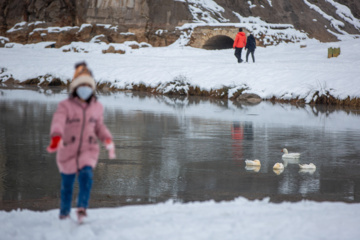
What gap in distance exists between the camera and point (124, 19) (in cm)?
5884

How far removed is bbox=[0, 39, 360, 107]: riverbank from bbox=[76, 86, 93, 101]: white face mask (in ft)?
65.9

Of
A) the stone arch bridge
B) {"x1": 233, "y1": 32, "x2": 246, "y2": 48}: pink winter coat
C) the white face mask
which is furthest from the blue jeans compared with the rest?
the stone arch bridge

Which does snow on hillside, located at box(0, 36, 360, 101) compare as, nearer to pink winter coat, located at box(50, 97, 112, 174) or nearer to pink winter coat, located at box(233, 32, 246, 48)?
pink winter coat, located at box(233, 32, 246, 48)

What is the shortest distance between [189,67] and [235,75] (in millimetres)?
3383

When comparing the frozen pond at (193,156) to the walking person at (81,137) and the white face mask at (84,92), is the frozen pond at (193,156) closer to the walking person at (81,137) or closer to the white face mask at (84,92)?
the walking person at (81,137)

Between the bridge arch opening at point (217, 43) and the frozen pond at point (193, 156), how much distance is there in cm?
3292

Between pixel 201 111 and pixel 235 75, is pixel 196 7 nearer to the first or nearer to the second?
pixel 235 75

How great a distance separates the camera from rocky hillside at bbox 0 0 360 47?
56062mm

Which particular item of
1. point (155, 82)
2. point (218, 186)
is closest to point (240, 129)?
point (218, 186)

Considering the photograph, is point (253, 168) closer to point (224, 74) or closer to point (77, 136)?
point (77, 136)

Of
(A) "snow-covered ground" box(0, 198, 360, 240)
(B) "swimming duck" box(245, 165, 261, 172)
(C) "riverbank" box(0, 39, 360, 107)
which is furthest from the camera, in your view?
(C) "riverbank" box(0, 39, 360, 107)

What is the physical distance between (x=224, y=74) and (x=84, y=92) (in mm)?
23279

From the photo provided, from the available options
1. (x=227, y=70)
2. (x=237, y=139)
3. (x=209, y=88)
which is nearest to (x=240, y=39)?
(x=227, y=70)

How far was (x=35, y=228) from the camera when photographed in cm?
539
